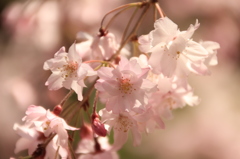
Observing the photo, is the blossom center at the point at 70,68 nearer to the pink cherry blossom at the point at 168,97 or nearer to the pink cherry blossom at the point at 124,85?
the pink cherry blossom at the point at 124,85

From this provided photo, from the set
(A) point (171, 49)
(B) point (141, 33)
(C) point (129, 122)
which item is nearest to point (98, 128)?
(C) point (129, 122)

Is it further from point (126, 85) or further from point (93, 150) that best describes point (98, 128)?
point (93, 150)

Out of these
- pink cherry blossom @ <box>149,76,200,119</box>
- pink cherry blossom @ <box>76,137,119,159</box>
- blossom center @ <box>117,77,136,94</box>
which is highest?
blossom center @ <box>117,77,136,94</box>

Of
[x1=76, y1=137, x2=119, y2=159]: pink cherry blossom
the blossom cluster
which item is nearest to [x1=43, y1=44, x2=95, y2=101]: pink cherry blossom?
the blossom cluster

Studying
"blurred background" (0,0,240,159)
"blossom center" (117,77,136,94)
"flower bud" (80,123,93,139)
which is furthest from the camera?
"blurred background" (0,0,240,159)

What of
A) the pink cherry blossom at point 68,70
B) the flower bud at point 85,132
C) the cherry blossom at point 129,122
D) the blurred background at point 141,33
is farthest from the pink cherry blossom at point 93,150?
the blurred background at point 141,33

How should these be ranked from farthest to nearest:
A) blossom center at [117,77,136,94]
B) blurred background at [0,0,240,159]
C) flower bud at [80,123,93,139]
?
blurred background at [0,0,240,159], flower bud at [80,123,93,139], blossom center at [117,77,136,94]

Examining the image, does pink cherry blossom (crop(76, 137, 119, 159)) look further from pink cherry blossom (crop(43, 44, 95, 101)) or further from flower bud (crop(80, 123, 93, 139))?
pink cherry blossom (crop(43, 44, 95, 101))

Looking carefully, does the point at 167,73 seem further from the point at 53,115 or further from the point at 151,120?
the point at 53,115
